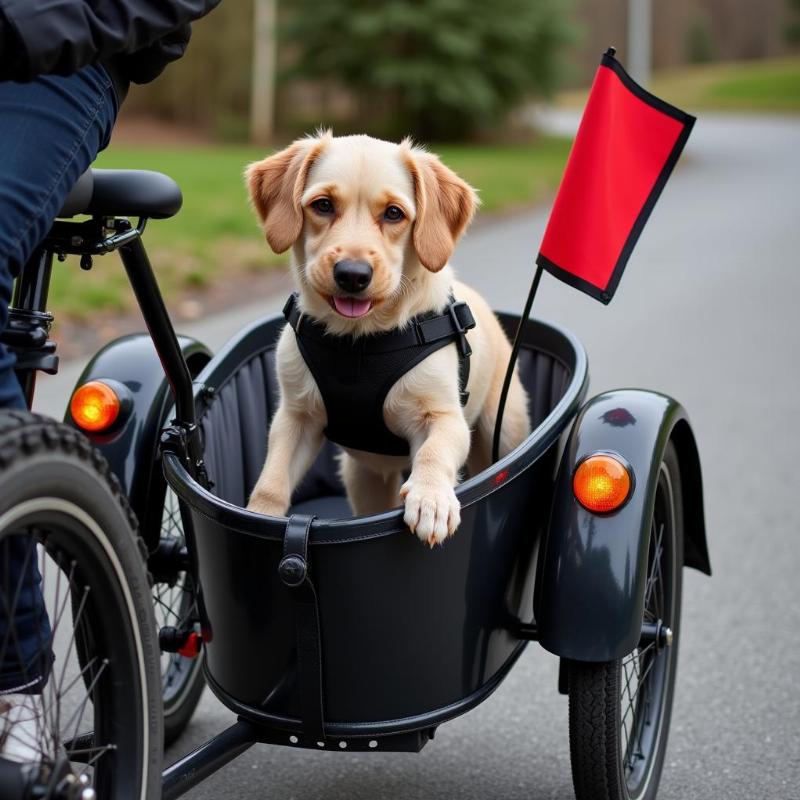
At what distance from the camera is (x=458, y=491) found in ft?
7.43

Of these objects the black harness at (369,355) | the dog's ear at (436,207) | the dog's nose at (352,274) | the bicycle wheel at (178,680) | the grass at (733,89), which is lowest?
the grass at (733,89)

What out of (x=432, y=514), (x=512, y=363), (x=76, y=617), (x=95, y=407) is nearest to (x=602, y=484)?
(x=512, y=363)

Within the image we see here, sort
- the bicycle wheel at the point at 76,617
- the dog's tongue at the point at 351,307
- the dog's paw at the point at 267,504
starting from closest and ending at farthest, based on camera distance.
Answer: the bicycle wheel at the point at 76,617, the dog's tongue at the point at 351,307, the dog's paw at the point at 267,504

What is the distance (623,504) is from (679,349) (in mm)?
5824

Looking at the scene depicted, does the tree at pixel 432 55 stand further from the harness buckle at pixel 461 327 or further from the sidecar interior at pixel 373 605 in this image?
the sidecar interior at pixel 373 605

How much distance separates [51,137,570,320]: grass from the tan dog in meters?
3.69

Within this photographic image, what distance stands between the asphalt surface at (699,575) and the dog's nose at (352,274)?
125cm

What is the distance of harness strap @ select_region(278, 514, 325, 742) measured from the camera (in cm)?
212

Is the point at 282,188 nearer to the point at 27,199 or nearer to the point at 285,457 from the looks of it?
the point at 285,457

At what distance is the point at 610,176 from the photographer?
257 cm

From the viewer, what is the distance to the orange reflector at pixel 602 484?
249 cm

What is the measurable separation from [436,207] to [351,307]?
0.37 meters

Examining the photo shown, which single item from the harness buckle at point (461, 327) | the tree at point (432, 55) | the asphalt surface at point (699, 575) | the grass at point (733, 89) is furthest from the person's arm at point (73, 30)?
the grass at point (733, 89)

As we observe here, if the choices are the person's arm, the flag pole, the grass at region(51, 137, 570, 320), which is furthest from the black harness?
the grass at region(51, 137, 570, 320)
